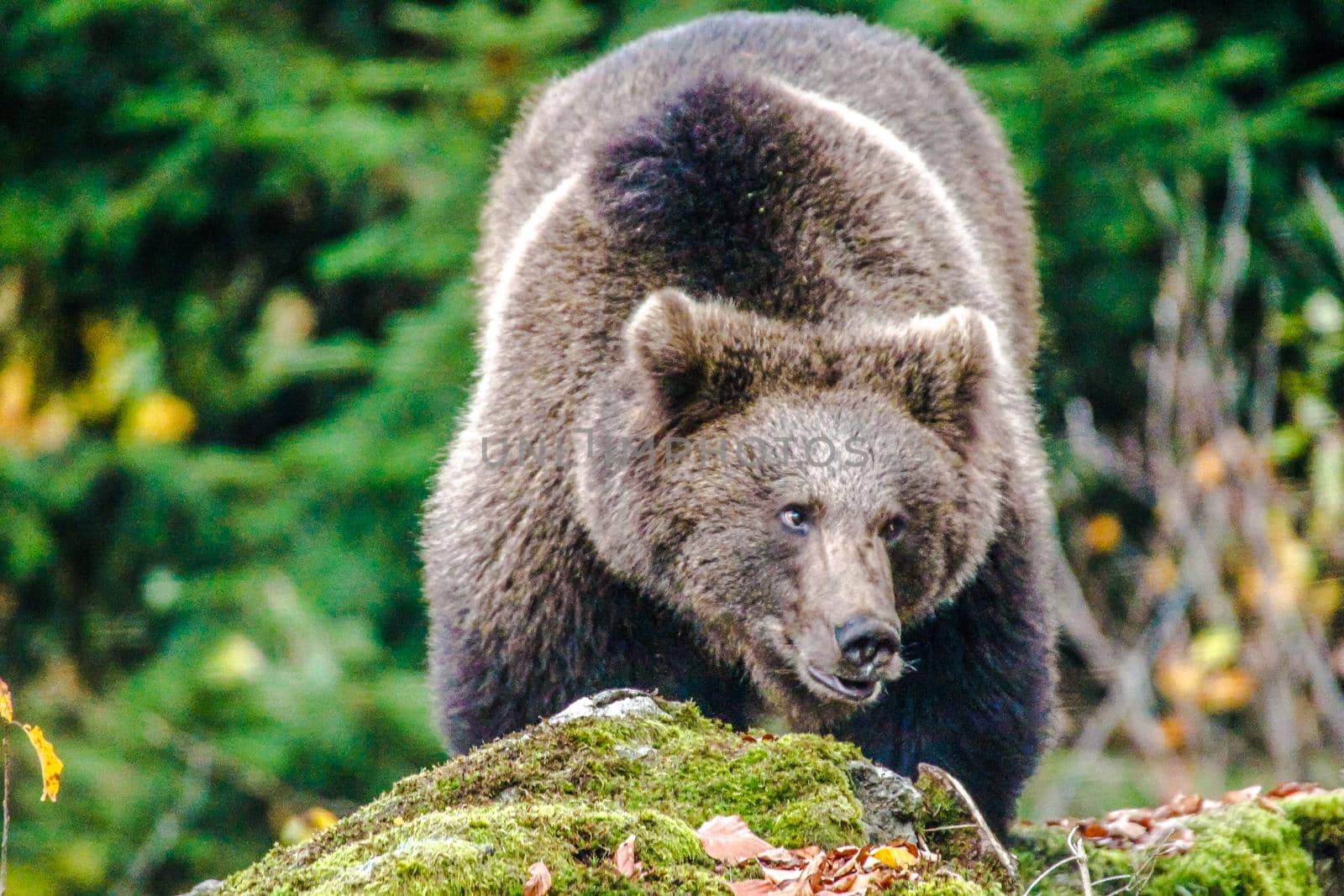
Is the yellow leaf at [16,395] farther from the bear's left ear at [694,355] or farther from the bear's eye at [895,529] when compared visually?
the bear's eye at [895,529]

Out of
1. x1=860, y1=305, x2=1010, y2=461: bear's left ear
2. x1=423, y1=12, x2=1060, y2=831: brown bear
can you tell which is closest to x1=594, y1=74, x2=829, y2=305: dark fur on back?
x1=423, y1=12, x2=1060, y2=831: brown bear

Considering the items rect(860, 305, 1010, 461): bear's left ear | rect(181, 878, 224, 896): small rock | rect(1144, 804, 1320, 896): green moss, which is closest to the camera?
rect(181, 878, 224, 896): small rock

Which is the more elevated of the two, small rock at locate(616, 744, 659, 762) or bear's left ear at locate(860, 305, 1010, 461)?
small rock at locate(616, 744, 659, 762)

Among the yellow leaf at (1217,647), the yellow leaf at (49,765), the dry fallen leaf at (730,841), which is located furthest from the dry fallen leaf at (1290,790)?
the yellow leaf at (1217,647)

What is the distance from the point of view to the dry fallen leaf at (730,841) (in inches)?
115

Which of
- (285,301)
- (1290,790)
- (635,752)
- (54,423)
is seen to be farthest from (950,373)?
(54,423)

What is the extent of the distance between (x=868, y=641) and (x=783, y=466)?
676mm

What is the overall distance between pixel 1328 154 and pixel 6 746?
9.44 meters

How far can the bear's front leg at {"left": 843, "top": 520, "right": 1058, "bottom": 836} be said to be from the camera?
5.07m

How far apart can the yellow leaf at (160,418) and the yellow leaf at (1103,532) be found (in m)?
6.57

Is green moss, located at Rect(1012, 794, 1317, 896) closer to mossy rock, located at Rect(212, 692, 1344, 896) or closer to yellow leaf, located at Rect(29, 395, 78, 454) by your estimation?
mossy rock, located at Rect(212, 692, 1344, 896)

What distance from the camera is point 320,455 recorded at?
32.1 feet

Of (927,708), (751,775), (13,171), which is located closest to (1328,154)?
(927,708)

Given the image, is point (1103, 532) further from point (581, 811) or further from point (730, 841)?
point (581, 811)
